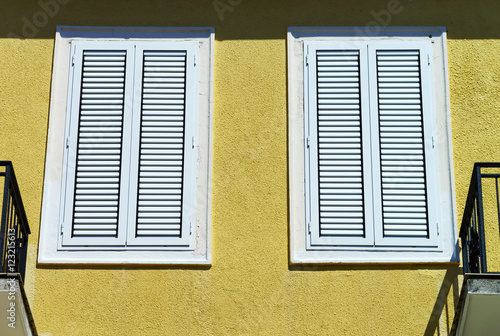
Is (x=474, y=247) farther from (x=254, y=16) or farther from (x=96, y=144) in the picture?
(x=96, y=144)

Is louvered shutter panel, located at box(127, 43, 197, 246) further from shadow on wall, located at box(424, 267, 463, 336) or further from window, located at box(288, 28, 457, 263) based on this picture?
shadow on wall, located at box(424, 267, 463, 336)

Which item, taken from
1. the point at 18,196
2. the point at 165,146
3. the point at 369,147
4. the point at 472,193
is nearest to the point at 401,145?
the point at 369,147

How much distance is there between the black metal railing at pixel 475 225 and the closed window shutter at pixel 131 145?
2811 mm

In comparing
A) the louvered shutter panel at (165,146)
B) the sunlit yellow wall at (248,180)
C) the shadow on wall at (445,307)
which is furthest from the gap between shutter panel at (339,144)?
the louvered shutter panel at (165,146)

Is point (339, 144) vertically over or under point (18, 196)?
over

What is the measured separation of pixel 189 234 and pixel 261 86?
71.9 inches

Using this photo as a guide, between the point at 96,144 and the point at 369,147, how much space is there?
9.65 ft

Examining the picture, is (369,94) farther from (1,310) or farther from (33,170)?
(1,310)

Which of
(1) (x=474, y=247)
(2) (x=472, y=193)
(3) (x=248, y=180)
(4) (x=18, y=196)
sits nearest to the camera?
(1) (x=474, y=247)

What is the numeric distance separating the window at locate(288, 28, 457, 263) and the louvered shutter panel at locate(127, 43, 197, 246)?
1.11 m

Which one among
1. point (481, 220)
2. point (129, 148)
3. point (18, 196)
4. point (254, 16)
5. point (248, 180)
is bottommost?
point (481, 220)

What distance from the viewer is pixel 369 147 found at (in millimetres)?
8922

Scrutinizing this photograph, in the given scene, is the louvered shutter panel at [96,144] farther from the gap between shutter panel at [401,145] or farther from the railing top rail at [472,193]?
the railing top rail at [472,193]

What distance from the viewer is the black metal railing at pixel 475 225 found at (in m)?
7.90
